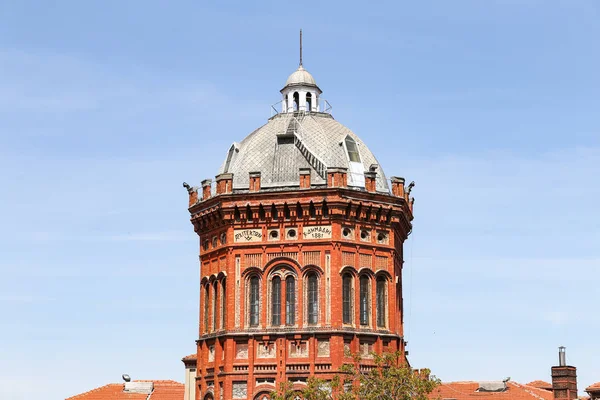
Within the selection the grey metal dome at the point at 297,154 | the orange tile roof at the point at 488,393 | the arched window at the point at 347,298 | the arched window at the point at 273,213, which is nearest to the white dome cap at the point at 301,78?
the grey metal dome at the point at 297,154

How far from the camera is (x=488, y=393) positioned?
67.8 meters

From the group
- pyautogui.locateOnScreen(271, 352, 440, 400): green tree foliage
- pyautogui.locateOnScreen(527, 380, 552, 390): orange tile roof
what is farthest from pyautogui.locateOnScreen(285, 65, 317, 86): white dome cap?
pyautogui.locateOnScreen(527, 380, 552, 390): orange tile roof

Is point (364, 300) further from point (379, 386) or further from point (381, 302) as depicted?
point (379, 386)

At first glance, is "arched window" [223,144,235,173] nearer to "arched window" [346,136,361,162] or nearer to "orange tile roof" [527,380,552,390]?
"arched window" [346,136,361,162]

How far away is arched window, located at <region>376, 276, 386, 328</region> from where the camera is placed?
168ft

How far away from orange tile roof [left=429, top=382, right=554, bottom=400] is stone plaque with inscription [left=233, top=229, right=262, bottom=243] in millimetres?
20031

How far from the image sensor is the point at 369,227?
169ft

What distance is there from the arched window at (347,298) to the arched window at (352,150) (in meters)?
6.14

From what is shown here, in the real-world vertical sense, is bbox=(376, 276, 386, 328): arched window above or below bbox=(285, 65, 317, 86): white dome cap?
below

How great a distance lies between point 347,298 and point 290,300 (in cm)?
257

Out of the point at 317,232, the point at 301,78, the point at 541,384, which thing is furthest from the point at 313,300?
the point at 541,384

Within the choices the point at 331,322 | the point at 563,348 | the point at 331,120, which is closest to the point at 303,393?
the point at 331,322

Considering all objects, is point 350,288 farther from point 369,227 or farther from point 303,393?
point 303,393

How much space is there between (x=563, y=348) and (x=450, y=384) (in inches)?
391
